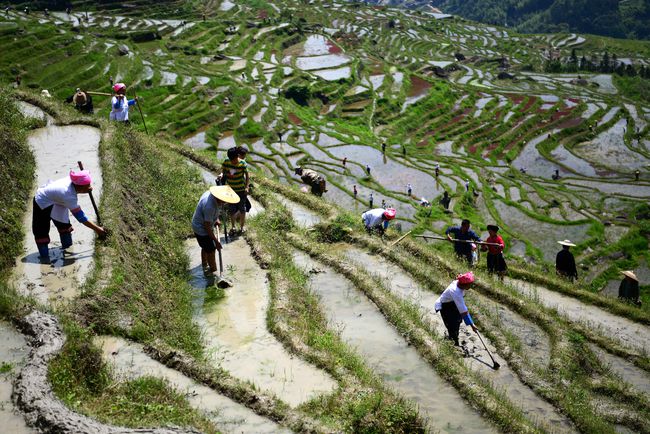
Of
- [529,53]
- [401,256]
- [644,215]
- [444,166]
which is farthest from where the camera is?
[529,53]

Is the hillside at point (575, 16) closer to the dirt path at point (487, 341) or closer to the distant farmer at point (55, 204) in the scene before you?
the dirt path at point (487, 341)

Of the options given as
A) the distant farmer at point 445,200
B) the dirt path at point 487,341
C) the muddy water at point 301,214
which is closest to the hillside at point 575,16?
the distant farmer at point 445,200

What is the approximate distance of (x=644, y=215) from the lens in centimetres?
3030

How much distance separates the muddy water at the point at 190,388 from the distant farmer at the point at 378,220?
22.3 ft

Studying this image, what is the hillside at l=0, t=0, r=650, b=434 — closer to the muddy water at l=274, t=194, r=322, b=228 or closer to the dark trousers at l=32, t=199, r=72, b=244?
the muddy water at l=274, t=194, r=322, b=228

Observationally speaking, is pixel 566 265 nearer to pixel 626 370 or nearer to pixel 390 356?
pixel 626 370

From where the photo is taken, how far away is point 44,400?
498 cm

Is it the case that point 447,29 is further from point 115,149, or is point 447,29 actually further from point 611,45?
point 115,149

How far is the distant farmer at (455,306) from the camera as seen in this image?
7746 mm

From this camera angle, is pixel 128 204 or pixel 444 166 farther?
pixel 444 166

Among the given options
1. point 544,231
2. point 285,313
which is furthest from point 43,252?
point 544,231

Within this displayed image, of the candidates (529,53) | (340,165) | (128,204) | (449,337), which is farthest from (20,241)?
(529,53)

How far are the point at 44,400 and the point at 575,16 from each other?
151m

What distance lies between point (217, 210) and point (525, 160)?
35.9 m
